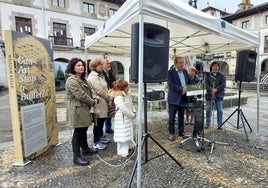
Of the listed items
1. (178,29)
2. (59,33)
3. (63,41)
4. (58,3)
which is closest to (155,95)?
(178,29)

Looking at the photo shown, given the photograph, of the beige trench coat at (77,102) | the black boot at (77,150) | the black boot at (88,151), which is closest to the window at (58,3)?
the beige trench coat at (77,102)

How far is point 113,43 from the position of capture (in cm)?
572

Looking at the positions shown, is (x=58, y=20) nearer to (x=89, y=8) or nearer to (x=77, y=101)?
(x=89, y=8)

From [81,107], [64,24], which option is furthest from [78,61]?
[64,24]

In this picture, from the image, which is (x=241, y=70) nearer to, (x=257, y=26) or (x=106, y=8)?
(x=106, y=8)

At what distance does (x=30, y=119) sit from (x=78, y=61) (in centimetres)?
121

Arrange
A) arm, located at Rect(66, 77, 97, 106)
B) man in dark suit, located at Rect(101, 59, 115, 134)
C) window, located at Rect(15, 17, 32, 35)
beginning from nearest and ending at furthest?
arm, located at Rect(66, 77, 97, 106), man in dark suit, located at Rect(101, 59, 115, 134), window, located at Rect(15, 17, 32, 35)

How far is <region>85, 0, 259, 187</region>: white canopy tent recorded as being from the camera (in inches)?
98.2

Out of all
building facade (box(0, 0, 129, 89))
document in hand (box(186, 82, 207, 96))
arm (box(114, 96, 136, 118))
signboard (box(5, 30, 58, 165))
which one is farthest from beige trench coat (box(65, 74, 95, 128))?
building facade (box(0, 0, 129, 89))

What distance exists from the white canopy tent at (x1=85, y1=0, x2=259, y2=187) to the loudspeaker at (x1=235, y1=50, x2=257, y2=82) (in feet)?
0.76

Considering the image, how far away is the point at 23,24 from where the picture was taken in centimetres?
1738

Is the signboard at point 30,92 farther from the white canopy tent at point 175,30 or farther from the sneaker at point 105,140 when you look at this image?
the white canopy tent at point 175,30

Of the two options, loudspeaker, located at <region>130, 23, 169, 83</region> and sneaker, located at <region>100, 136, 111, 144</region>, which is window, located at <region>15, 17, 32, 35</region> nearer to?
sneaker, located at <region>100, 136, 111, 144</region>

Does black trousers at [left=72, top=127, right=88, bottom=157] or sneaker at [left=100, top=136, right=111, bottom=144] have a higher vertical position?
black trousers at [left=72, top=127, right=88, bottom=157]
